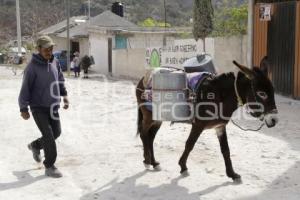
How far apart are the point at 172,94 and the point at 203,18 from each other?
1663cm

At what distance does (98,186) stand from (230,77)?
6.81 ft

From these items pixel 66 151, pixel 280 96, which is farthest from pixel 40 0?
pixel 66 151

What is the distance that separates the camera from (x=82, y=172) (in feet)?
22.7

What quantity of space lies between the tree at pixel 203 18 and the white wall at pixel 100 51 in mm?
13484

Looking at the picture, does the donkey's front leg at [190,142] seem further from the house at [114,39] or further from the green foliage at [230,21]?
the house at [114,39]

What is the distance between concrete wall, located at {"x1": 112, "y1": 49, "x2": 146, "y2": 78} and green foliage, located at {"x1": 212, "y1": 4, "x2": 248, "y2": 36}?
4.24 metres

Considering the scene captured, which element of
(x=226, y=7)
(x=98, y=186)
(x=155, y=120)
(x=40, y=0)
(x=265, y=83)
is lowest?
(x=98, y=186)

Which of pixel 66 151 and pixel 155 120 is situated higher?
pixel 155 120

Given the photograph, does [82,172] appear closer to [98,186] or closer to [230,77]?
[98,186]

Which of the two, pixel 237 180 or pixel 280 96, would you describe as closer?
pixel 237 180

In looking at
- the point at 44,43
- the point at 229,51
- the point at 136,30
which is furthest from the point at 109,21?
the point at 44,43

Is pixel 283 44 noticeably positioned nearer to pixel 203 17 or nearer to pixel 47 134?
pixel 203 17

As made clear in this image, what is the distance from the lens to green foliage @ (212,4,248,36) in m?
25.6

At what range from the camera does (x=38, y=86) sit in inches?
259
